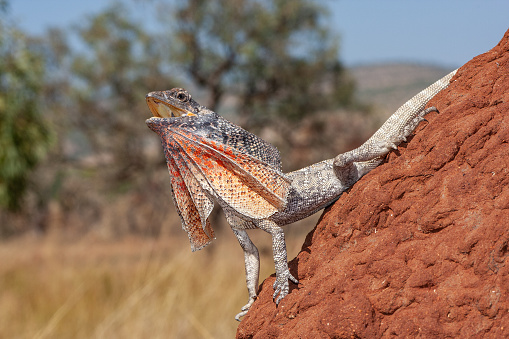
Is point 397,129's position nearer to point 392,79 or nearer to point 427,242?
point 427,242

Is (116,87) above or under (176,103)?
above

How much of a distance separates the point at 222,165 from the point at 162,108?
47 cm

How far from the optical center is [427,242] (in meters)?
2.01

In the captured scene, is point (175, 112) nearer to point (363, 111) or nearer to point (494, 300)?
point (494, 300)

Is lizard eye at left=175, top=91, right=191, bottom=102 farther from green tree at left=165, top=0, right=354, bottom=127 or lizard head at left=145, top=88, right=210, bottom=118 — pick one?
green tree at left=165, top=0, right=354, bottom=127

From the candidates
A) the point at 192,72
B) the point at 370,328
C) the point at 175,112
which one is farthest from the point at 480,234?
the point at 192,72

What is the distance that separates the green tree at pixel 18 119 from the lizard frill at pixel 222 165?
24.4 feet

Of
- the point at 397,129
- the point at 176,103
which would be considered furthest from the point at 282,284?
the point at 176,103

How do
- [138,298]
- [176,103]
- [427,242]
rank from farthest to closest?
[138,298] → [176,103] → [427,242]

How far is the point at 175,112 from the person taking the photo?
249 cm

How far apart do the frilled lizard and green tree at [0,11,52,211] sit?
24.1 ft

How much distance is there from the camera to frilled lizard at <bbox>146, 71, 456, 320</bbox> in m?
2.30

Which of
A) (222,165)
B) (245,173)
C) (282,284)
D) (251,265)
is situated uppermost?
(222,165)

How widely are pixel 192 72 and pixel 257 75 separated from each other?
1832mm
